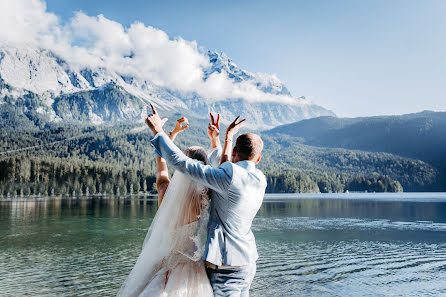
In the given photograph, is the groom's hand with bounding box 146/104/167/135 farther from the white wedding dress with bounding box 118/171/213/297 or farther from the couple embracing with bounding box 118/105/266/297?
the white wedding dress with bounding box 118/171/213/297

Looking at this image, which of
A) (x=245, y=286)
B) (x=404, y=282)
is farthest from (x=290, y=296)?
(x=245, y=286)

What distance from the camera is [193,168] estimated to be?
357cm

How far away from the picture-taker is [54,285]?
16.9m

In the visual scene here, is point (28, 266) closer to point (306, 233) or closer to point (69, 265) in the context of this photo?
point (69, 265)

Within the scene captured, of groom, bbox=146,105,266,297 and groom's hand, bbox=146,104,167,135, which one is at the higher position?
groom's hand, bbox=146,104,167,135

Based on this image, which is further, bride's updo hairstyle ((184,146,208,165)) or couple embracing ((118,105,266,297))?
bride's updo hairstyle ((184,146,208,165))

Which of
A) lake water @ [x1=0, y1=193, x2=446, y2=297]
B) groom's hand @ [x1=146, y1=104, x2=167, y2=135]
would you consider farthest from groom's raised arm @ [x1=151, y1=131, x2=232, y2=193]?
lake water @ [x1=0, y1=193, x2=446, y2=297]

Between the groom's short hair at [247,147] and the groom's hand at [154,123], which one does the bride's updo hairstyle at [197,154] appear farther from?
the groom's hand at [154,123]

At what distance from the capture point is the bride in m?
3.93

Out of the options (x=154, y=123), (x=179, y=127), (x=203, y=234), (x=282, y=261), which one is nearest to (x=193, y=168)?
(x=154, y=123)

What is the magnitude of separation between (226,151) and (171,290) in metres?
1.58

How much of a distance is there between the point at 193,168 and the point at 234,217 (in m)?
0.75

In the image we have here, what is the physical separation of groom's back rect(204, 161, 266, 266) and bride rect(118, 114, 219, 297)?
209mm

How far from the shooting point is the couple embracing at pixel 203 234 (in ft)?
12.5
